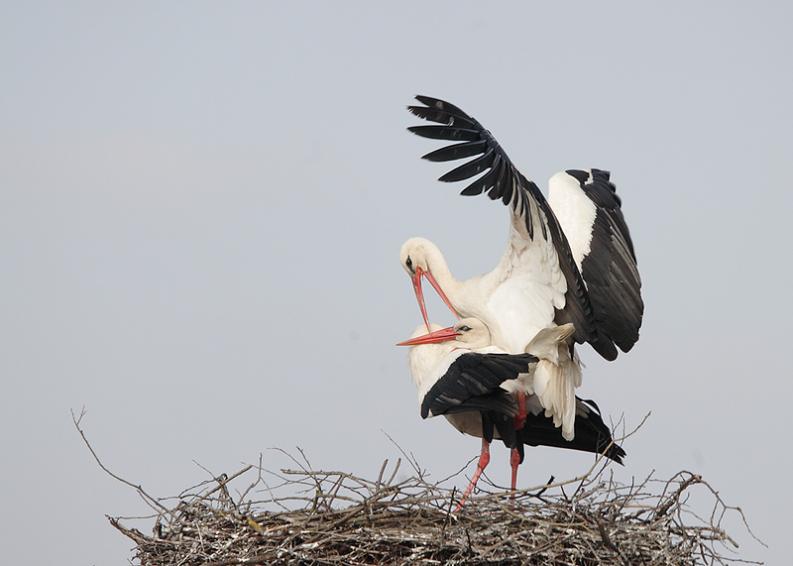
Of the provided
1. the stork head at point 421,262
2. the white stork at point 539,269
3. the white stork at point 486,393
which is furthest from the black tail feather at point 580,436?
the stork head at point 421,262

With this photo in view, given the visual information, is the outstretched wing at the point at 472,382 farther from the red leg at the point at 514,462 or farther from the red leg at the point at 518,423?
the red leg at the point at 514,462

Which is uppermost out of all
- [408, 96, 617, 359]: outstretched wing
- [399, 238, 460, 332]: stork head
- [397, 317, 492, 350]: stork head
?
[399, 238, 460, 332]: stork head

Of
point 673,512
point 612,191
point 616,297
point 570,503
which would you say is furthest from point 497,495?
point 612,191

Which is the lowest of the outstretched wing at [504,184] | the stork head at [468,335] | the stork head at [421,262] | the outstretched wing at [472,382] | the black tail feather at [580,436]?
the outstretched wing at [472,382]

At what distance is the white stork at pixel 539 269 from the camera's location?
23.3 ft

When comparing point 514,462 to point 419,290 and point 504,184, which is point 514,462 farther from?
point 504,184

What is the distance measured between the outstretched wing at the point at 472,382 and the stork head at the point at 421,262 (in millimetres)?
720

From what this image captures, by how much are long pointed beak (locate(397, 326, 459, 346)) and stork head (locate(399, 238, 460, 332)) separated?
203mm

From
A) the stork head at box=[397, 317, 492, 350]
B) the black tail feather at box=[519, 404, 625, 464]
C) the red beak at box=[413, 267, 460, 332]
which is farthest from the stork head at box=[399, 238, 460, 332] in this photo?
the black tail feather at box=[519, 404, 625, 464]

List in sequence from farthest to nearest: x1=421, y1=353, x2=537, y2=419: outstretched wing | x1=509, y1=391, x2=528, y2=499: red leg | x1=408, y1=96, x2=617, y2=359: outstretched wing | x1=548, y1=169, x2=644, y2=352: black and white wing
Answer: x1=548, y1=169, x2=644, y2=352: black and white wing < x1=509, y1=391, x2=528, y2=499: red leg < x1=421, y1=353, x2=537, y2=419: outstretched wing < x1=408, y1=96, x2=617, y2=359: outstretched wing

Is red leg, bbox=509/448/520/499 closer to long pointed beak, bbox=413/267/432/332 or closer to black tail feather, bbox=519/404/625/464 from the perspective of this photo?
black tail feather, bbox=519/404/625/464

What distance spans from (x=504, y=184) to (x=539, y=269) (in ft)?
2.51

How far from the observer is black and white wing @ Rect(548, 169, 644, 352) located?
7980mm

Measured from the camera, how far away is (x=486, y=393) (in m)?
7.50
